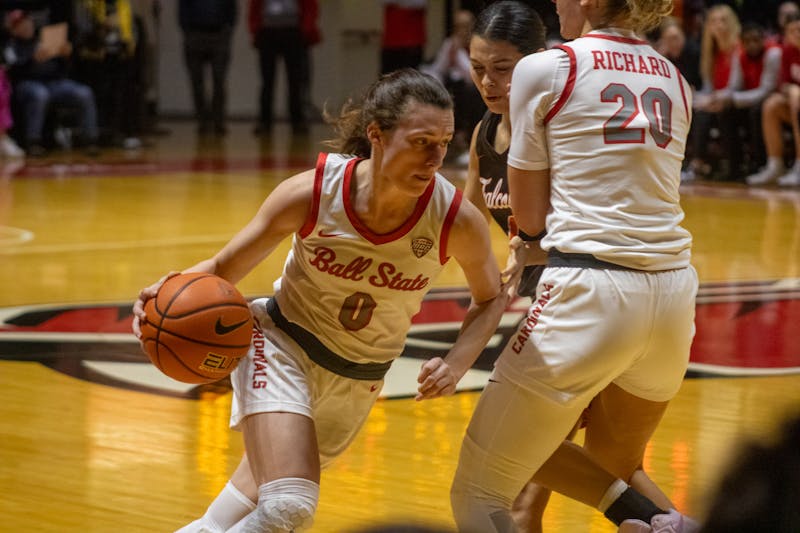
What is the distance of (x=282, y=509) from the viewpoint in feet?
10.6

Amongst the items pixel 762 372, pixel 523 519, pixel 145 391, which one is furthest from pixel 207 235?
pixel 523 519

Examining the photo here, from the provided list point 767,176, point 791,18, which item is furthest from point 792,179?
point 791,18

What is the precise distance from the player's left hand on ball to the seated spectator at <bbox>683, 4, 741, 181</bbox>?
1148cm

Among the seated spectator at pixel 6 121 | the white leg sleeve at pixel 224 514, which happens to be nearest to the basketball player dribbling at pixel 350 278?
the white leg sleeve at pixel 224 514

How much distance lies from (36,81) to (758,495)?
48.6ft

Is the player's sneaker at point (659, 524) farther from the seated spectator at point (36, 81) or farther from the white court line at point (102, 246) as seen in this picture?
the seated spectator at point (36, 81)

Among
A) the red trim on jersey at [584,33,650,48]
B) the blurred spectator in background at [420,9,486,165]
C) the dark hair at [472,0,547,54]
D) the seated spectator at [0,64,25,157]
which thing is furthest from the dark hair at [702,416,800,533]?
the blurred spectator in background at [420,9,486,165]

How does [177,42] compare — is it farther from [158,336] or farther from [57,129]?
[158,336]

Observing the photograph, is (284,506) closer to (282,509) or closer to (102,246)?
(282,509)

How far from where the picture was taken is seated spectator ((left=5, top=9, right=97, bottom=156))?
15.0 meters

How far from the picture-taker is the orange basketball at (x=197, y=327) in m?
3.47

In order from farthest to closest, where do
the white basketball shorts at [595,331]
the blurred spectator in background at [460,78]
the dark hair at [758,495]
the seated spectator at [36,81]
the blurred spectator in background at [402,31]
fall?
the blurred spectator in background at [402,31] < the blurred spectator in background at [460,78] < the seated spectator at [36,81] < the white basketball shorts at [595,331] < the dark hair at [758,495]

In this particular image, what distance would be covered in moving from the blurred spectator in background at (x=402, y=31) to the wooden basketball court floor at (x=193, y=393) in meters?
5.92

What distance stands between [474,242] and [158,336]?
87cm
